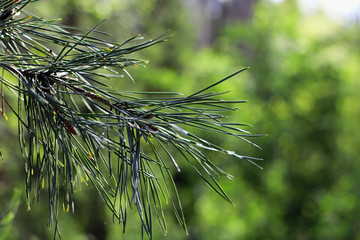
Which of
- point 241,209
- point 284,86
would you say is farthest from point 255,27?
point 241,209

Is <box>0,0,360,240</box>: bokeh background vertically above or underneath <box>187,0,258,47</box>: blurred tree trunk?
underneath

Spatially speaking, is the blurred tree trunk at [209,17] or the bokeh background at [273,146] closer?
the bokeh background at [273,146]

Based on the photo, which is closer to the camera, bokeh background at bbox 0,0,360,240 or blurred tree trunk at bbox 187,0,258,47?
bokeh background at bbox 0,0,360,240

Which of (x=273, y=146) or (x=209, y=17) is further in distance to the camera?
(x=209, y=17)

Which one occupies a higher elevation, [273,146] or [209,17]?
[209,17]

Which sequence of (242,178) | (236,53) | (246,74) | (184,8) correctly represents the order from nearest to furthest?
(242,178), (246,74), (236,53), (184,8)

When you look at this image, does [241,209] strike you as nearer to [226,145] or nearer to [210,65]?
[226,145]

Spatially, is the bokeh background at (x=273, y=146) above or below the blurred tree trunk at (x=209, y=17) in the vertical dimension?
below

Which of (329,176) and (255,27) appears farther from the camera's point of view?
(255,27)
